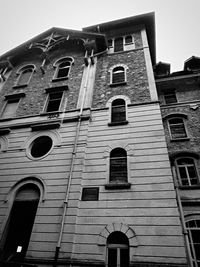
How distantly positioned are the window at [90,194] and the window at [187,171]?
534cm

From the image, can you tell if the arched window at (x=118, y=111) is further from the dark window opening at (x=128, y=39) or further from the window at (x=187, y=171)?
the dark window opening at (x=128, y=39)

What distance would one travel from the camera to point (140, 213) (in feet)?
24.0

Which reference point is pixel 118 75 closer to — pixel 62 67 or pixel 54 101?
pixel 54 101

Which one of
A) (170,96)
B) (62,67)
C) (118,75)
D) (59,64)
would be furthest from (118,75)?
(59,64)

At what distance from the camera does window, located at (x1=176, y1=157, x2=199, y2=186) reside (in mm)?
10541

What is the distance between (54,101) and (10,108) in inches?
134

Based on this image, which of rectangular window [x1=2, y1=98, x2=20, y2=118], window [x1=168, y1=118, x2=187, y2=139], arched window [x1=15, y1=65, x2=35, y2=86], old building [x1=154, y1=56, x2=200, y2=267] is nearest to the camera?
old building [x1=154, y1=56, x2=200, y2=267]

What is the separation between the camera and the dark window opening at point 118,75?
13.4 metres

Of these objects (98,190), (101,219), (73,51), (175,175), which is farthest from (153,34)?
(101,219)

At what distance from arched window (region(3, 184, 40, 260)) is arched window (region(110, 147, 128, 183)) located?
380 centimetres

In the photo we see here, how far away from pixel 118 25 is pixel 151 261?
1906cm

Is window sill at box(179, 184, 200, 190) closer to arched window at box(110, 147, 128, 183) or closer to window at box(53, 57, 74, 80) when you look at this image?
arched window at box(110, 147, 128, 183)

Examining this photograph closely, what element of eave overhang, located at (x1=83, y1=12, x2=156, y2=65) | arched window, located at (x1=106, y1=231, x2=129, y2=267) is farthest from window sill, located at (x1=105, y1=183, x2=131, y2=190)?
eave overhang, located at (x1=83, y1=12, x2=156, y2=65)

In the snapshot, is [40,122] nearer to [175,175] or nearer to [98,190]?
[98,190]
